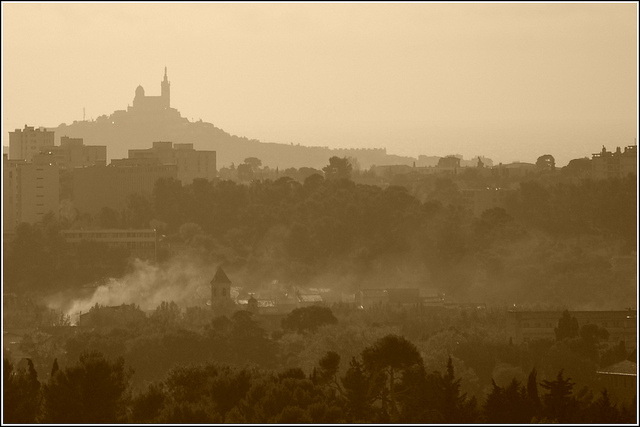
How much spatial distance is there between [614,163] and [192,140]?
952 inches

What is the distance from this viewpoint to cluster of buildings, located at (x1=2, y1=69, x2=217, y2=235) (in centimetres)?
4262

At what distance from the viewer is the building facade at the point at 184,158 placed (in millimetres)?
49875

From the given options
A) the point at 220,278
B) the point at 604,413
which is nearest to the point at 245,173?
the point at 220,278

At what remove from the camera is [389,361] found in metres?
19.8

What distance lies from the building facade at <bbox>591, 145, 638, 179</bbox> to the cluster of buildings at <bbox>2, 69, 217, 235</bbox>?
35.1ft

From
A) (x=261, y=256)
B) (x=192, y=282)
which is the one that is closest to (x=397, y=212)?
(x=261, y=256)

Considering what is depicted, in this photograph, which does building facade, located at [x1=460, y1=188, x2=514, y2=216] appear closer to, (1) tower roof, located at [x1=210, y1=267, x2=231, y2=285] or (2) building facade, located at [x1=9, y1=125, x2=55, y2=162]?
(2) building facade, located at [x1=9, y1=125, x2=55, y2=162]

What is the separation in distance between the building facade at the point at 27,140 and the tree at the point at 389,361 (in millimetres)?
31135

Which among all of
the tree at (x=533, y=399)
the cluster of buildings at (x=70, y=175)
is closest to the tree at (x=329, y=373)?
the tree at (x=533, y=399)

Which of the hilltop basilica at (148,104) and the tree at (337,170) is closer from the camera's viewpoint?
the tree at (337,170)

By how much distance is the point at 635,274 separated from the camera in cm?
3828

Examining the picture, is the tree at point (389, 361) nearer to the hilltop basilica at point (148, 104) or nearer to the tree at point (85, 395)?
the tree at point (85, 395)

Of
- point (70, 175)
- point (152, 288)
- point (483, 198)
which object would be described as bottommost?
point (152, 288)

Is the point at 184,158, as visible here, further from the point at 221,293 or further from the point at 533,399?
the point at 533,399
